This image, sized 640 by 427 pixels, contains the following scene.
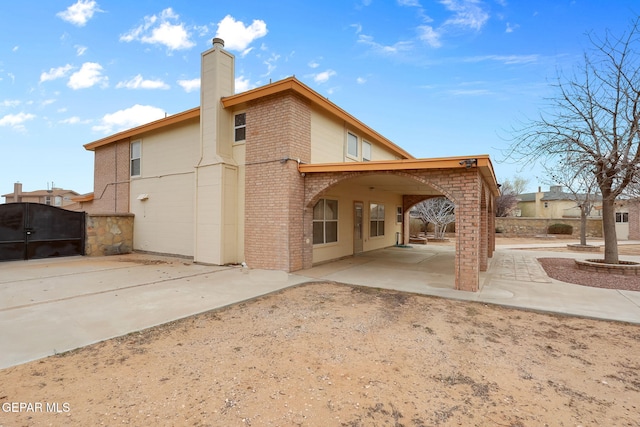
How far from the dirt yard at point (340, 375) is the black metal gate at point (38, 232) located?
382 inches

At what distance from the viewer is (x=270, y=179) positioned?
28.2 ft

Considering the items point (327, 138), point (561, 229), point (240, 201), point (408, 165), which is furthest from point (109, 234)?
point (561, 229)

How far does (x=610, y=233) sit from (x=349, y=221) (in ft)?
26.1

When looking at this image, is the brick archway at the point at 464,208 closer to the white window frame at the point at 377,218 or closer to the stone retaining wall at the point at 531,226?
the white window frame at the point at 377,218

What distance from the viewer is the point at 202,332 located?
4.14 meters

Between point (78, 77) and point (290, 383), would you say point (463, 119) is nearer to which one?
point (290, 383)

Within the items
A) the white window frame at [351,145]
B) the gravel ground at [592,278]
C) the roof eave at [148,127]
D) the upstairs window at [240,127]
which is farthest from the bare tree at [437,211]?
the roof eave at [148,127]

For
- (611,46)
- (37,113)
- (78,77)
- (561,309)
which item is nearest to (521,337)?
(561,309)

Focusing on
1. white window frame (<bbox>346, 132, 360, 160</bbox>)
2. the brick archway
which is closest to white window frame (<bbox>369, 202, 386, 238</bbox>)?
white window frame (<bbox>346, 132, 360, 160</bbox>)

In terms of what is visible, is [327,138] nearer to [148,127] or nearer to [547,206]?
[148,127]

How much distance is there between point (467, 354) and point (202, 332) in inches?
134

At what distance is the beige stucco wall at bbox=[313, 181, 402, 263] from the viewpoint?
10.3 m

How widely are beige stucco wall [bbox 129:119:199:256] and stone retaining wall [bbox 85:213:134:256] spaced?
0.33 m

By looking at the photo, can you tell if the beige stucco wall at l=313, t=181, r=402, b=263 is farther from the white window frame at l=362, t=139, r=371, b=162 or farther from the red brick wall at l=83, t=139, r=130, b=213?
the red brick wall at l=83, t=139, r=130, b=213
